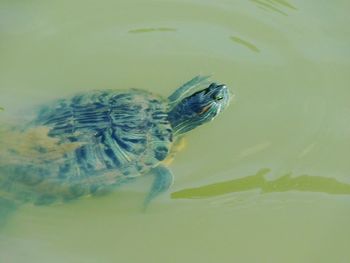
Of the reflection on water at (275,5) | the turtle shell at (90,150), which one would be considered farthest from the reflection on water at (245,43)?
the turtle shell at (90,150)

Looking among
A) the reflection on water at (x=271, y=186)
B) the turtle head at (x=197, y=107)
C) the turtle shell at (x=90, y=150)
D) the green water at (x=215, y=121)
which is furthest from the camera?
the turtle head at (x=197, y=107)

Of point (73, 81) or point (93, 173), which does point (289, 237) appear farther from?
point (73, 81)

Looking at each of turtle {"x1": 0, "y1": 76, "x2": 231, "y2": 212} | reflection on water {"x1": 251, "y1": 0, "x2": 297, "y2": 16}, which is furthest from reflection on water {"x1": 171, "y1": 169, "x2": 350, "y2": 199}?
reflection on water {"x1": 251, "y1": 0, "x2": 297, "y2": 16}

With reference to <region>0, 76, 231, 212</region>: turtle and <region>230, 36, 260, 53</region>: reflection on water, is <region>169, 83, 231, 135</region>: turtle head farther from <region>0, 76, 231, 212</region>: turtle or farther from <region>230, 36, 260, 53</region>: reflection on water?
<region>230, 36, 260, 53</region>: reflection on water

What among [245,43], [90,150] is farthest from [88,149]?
[245,43]

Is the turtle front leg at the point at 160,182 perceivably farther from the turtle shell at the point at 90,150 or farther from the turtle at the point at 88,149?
the turtle shell at the point at 90,150

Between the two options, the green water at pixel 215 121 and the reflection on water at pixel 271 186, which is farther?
the reflection on water at pixel 271 186
